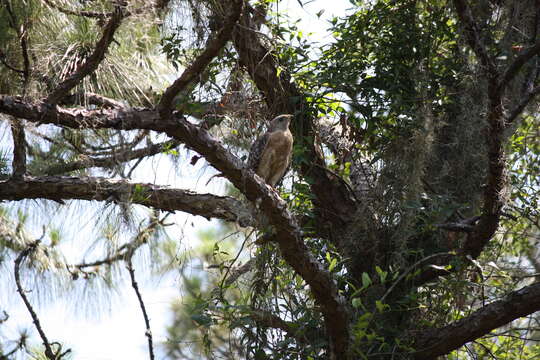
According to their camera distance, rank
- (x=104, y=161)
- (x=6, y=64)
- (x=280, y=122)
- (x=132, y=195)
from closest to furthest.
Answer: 1. (x=6, y=64)
2. (x=132, y=195)
3. (x=104, y=161)
4. (x=280, y=122)

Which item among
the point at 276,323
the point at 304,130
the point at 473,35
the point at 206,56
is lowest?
the point at 276,323

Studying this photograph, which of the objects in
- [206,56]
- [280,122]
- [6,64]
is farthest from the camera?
[280,122]

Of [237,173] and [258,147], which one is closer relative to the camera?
[237,173]

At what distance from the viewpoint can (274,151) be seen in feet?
13.0

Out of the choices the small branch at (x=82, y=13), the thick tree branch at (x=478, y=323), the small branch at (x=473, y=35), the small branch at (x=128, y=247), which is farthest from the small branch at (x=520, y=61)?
the small branch at (x=128, y=247)

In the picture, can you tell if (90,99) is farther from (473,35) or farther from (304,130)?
(473,35)

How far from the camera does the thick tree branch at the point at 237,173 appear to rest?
8.03 feet

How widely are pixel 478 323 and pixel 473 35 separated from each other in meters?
1.32

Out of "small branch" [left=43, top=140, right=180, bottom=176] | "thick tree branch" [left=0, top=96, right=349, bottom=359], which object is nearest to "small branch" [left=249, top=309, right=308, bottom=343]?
"thick tree branch" [left=0, top=96, right=349, bottom=359]

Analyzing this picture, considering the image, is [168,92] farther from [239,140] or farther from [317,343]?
[317,343]

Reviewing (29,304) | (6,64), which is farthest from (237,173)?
(29,304)

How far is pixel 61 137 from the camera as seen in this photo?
374cm

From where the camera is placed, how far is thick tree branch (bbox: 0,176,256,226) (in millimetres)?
3172

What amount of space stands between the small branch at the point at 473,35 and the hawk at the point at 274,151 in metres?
1.04
